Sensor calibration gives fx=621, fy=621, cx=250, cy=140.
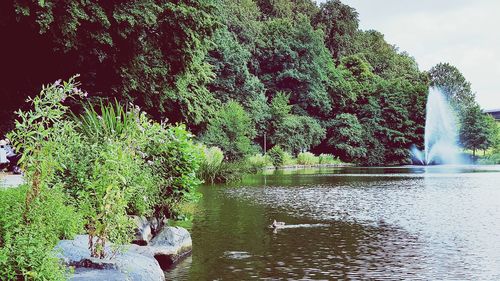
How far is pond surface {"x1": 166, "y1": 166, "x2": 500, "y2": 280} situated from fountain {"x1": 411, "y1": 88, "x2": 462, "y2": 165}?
5083 centimetres

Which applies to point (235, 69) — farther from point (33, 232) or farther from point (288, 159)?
point (33, 232)

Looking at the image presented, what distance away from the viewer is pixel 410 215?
1659 cm

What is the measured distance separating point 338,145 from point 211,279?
59064 mm

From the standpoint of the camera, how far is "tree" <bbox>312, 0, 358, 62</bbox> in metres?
86.0

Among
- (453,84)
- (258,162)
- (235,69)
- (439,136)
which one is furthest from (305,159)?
(453,84)

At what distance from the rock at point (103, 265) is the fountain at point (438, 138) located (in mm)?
64955

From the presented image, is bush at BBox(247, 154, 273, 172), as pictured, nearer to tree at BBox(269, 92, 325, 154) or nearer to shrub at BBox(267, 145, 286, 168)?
shrub at BBox(267, 145, 286, 168)

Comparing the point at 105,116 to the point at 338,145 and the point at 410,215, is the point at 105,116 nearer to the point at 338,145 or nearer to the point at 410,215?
the point at 410,215

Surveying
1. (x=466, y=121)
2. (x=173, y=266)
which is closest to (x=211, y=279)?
(x=173, y=266)

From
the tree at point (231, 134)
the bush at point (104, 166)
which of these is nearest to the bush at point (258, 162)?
the tree at point (231, 134)

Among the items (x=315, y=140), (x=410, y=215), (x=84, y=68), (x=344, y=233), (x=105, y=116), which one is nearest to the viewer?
(x=105, y=116)

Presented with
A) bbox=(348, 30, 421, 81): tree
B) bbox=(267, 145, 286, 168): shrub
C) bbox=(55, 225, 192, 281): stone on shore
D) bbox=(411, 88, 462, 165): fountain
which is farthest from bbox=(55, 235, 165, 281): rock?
bbox=(348, 30, 421, 81): tree

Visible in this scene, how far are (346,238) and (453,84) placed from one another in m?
80.0

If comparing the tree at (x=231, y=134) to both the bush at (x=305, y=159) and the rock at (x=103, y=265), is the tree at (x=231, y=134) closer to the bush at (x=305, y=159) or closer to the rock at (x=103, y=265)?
the bush at (x=305, y=159)
